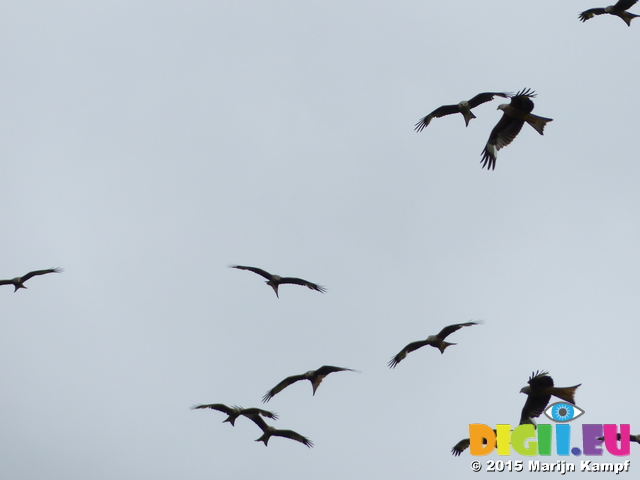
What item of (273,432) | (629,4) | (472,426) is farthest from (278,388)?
(629,4)

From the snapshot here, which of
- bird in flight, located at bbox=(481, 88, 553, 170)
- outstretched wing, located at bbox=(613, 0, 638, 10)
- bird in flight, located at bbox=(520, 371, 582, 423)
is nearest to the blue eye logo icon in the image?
bird in flight, located at bbox=(520, 371, 582, 423)

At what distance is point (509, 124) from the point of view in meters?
35.9

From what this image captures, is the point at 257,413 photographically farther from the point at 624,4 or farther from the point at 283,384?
the point at 624,4

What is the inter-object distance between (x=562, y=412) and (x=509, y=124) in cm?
862

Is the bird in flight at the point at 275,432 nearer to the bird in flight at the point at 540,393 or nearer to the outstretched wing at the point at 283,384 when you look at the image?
the outstretched wing at the point at 283,384

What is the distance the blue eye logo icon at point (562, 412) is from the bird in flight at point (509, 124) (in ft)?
23.7

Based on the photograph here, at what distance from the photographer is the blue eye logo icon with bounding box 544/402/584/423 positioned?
35.0 metres

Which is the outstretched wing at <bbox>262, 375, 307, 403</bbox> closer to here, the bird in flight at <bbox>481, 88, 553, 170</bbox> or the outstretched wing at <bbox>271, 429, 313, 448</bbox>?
the outstretched wing at <bbox>271, 429, 313, 448</bbox>

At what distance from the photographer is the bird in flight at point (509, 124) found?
111ft

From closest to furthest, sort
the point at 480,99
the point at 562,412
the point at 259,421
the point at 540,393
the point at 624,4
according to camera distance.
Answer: the point at 540,393 → the point at 562,412 → the point at 480,99 → the point at 259,421 → the point at 624,4

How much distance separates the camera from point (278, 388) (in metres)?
37.4

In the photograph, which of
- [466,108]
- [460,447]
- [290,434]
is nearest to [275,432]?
[290,434]

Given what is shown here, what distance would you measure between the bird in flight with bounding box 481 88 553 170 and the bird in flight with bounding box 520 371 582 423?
21.9 feet

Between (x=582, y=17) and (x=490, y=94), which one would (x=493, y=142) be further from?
(x=582, y=17)
